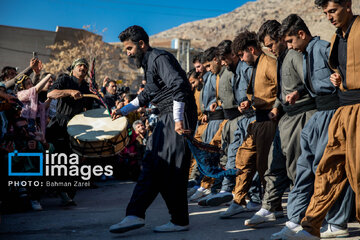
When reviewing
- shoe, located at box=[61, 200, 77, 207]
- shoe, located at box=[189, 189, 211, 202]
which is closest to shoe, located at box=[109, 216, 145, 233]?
shoe, located at box=[61, 200, 77, 207]

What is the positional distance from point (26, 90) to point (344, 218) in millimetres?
5062

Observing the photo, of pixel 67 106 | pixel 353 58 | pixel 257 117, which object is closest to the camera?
pixel 353 58

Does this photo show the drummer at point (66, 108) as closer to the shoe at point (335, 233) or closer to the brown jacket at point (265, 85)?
the brown jacket at point (265, 85)

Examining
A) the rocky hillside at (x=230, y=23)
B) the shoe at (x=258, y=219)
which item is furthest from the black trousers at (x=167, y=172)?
the rocky hillside at (x=230, y=23)

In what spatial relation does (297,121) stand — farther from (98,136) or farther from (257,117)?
(98,136)

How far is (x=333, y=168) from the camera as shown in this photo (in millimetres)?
3508

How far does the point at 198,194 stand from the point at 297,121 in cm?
285

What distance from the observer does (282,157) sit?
439cm

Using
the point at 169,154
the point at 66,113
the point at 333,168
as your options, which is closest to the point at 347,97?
the point at 333,168

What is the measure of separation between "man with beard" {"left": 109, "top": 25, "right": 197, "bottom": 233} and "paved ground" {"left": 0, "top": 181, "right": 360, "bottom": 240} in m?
0.24

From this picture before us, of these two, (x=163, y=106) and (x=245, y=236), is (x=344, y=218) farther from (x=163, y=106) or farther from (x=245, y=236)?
(x=163, y=106)

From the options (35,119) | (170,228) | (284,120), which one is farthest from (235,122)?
(35,119)

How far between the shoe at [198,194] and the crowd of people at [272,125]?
0.86 metres

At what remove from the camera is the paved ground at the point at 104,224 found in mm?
4109
